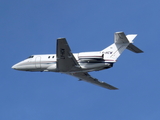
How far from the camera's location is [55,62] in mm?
38312

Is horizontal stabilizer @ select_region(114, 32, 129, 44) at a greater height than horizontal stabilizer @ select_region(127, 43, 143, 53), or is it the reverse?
horizontal stabilizer @ select_region(114, 32, 129, 44)

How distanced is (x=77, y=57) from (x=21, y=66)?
7790mm

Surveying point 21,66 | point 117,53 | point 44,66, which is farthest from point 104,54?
point 21,66

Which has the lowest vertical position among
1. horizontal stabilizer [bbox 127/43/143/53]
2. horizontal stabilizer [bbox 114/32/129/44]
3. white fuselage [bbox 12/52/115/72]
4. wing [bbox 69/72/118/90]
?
wing [bbox 69/72/118/90]

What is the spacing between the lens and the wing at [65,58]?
33.5 metres

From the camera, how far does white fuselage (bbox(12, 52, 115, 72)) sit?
36.0 meters

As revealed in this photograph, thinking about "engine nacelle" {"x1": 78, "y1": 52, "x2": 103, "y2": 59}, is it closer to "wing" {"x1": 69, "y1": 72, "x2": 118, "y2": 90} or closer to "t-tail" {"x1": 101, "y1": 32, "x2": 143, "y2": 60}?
"t-tail" {"x1": 101, "y1": 32, "x2": 143, "y2": 60}

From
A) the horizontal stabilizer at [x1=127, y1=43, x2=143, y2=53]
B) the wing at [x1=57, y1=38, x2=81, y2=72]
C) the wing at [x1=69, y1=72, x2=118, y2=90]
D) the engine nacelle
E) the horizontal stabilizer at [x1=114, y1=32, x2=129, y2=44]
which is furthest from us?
the wing at [x1=69, y1=72, x2=118, y2=90]

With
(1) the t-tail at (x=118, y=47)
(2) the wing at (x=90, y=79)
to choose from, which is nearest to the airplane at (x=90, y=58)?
(1) the t-tail at (x=118, y=47)

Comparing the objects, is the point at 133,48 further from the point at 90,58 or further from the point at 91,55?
the point at 90,58

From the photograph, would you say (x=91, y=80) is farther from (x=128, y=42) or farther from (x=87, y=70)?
(x=128, y=42)

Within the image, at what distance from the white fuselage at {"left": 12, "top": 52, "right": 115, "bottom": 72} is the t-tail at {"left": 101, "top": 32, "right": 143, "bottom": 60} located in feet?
2.47

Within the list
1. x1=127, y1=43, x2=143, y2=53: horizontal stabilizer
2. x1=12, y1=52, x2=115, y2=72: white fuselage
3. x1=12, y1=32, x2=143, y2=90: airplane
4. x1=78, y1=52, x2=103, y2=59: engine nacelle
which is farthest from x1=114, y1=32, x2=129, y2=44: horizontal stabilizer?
x1=78, y1=52, x2=103, y2=59: engine nacelle

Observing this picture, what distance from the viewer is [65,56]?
35.3 metres
